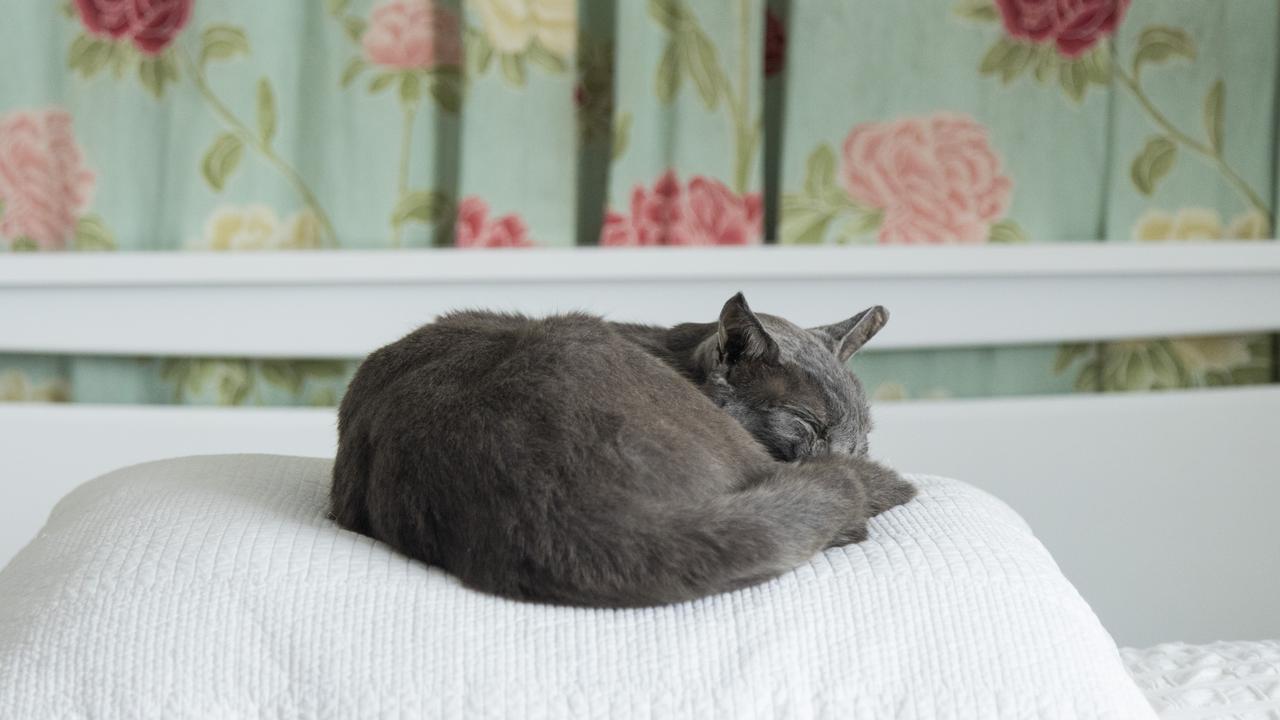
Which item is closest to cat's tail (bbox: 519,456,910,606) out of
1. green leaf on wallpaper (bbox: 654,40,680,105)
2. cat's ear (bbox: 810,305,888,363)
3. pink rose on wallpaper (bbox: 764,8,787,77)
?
cat's ear (bbox: 810,305,888,363)

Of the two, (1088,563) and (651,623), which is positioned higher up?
(651,623)

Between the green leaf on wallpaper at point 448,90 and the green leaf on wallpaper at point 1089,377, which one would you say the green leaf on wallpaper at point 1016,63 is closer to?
the green leaf on wallpaper at point 1089,377

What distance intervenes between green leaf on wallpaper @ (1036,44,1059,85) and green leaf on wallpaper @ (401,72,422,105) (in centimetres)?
95

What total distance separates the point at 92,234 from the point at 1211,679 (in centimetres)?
159

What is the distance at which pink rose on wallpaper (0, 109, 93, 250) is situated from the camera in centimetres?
178

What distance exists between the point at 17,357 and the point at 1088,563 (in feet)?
5.61

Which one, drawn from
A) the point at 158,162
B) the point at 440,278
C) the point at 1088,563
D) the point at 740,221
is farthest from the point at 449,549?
the point at 1088,563

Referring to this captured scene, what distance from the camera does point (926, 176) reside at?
6.10 ft

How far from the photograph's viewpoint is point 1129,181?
1902 millimetres

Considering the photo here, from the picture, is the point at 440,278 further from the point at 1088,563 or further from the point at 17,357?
the point at 1088,563

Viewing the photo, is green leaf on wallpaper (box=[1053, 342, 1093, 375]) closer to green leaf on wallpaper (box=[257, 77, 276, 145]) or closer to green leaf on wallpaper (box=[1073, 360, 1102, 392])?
green leaf on wallpaper (box=[1073, 360, 1102, 392])

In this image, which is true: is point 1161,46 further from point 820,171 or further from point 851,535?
point 851,535

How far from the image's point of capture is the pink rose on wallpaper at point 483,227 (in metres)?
1.78

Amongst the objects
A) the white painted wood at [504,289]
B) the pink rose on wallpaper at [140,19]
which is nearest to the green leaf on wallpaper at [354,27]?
the pink rose on wallpaper at [140,19]
